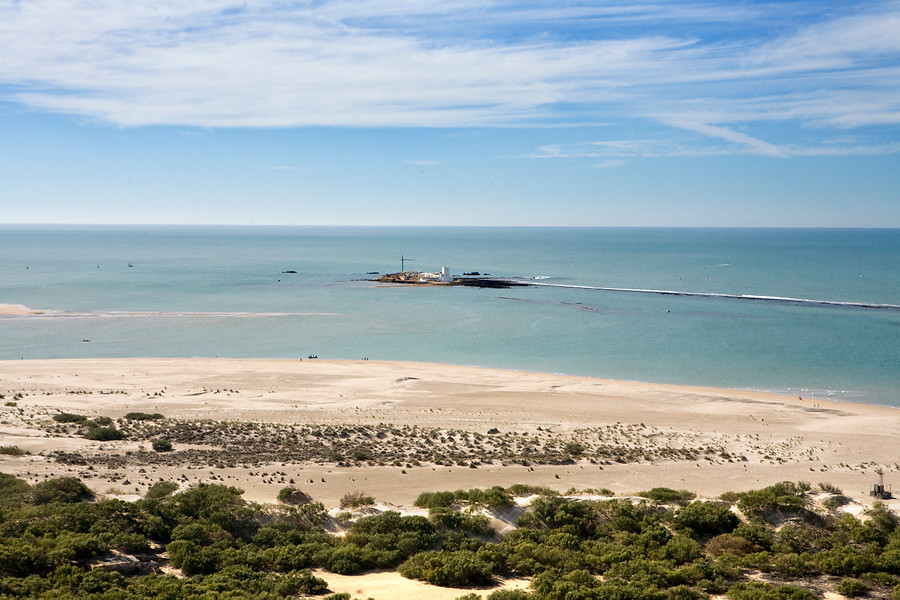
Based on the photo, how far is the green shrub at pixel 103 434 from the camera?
25953 mm

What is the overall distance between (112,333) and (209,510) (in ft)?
164

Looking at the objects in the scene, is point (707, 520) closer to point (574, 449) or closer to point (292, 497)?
point (574, 449)

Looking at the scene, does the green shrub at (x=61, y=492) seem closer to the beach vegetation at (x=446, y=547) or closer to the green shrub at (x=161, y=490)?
the beach vegetation at (x=446, y=547)

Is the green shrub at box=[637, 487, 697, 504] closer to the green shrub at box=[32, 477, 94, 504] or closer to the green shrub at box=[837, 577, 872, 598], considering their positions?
the green shrub at box=[837, 577, 872, 598]

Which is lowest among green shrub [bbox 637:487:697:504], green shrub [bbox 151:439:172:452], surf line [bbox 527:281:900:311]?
green shrub [bbox 151:439:172:452]

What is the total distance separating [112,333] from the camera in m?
60.9

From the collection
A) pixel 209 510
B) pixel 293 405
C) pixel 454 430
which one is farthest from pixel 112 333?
pixel 209 510

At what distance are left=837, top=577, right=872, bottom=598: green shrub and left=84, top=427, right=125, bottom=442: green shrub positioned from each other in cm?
2393

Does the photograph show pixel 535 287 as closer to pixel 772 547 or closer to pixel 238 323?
pixel 238 323

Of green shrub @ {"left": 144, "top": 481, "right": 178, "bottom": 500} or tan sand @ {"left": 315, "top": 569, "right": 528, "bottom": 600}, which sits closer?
tan sand @ {"left": 315, "top": 569, "right": 528, "bottom": 600}

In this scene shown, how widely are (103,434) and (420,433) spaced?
39.9 ft

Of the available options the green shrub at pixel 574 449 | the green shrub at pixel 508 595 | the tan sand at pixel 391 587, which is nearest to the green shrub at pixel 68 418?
the tan sand at pixel 391 587

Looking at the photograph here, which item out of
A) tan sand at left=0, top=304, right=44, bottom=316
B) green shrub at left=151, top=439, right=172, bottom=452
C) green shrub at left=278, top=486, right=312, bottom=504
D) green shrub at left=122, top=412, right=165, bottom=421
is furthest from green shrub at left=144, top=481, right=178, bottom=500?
tan sand at left=0, top=304, right=44, bottom=316

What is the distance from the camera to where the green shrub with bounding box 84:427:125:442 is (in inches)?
1022
